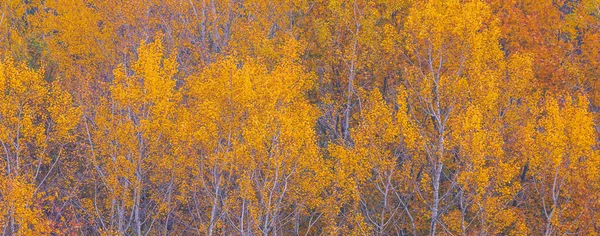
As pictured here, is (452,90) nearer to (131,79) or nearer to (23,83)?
(131,79)

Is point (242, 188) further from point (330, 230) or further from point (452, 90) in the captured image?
point (452, 90)

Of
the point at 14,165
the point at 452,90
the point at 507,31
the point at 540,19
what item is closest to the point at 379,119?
the point at 452,90

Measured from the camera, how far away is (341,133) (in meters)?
34.0

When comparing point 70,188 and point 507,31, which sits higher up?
point 507,31

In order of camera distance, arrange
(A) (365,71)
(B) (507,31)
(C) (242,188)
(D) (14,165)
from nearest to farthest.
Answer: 1. (C) (242,188)
2. (D) (14,165)
3. (B) (507,31)
4. (A) (365,71)

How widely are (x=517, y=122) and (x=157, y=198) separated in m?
13.4

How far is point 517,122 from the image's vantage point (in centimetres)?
3072

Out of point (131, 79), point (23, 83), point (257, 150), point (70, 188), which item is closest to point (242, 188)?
point (257, 150)

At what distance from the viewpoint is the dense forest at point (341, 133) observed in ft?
91.0

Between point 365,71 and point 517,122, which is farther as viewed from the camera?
point 365,71

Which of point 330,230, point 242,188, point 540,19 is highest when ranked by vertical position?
point 540,19

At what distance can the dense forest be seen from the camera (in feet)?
91.0

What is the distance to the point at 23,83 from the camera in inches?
1232

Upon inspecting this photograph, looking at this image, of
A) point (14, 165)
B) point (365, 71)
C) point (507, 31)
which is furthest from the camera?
point (365, 71)
